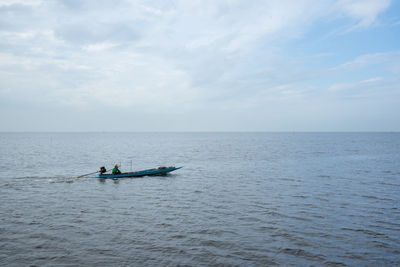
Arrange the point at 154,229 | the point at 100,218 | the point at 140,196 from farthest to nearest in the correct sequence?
the point at 140,196 → the point at 100,218 → the point at 154,229

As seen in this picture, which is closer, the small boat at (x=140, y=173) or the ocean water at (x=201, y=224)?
the ocean water at (x=201, y=224)

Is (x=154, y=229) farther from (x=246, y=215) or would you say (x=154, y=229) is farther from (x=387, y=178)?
(x=387, y=178)

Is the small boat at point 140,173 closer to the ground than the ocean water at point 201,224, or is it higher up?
higher up

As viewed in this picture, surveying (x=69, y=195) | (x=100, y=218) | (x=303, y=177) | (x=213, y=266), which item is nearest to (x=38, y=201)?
(x=69, y=195)

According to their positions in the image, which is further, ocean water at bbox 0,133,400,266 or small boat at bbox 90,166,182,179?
small boat at bbox 90,166,182,179

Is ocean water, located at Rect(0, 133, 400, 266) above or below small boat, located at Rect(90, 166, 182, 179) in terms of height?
below

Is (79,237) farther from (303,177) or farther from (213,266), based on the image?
(303,177)

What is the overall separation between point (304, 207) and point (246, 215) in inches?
206

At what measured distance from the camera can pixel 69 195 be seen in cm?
2717

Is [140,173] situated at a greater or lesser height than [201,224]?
greater

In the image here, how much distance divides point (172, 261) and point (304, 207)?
12956mm

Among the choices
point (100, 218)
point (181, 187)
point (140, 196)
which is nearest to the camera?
point (100, 218)

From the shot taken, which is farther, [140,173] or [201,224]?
[140,173]

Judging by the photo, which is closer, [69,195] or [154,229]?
[154,229]
